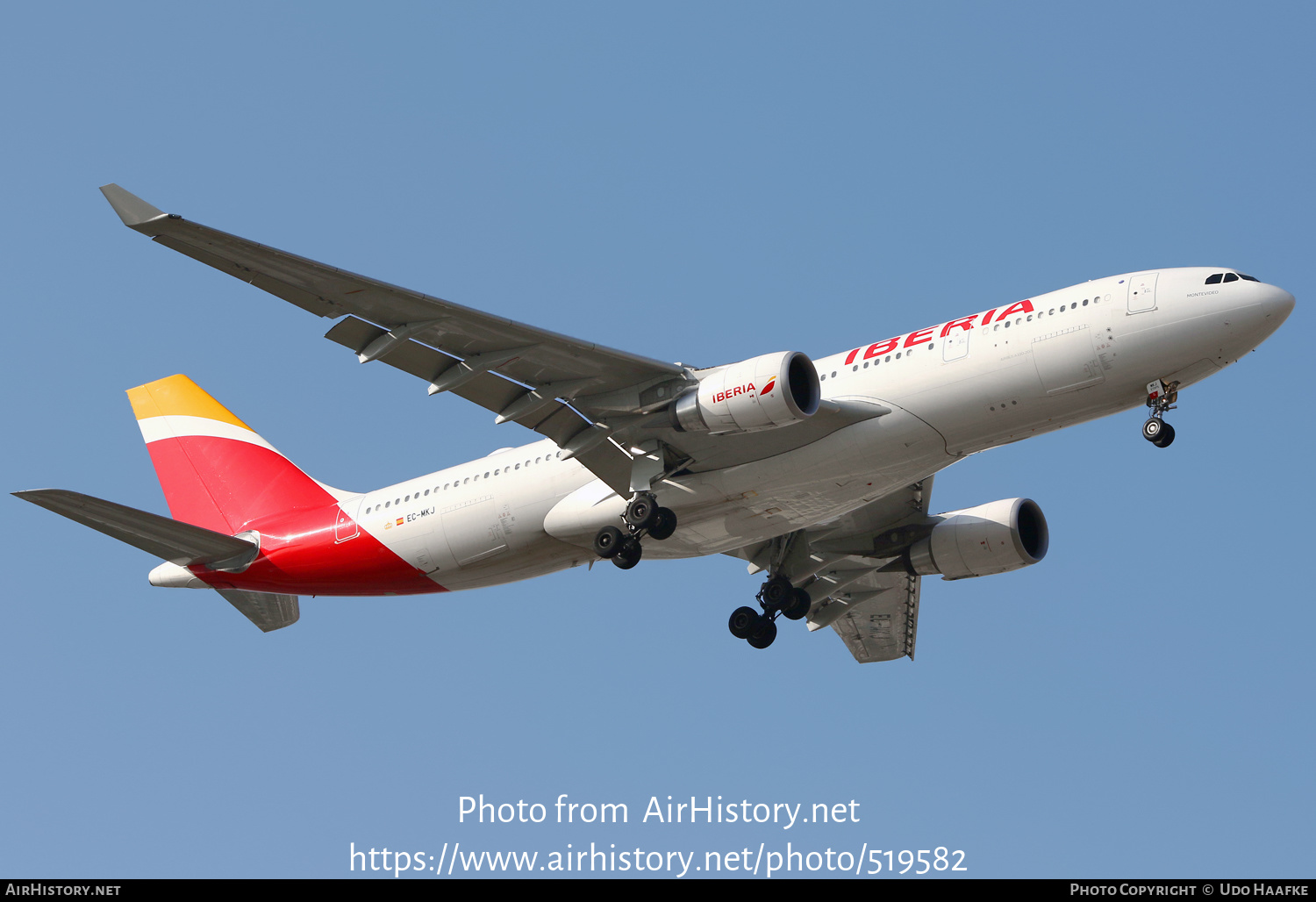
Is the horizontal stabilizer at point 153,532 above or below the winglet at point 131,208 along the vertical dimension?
below

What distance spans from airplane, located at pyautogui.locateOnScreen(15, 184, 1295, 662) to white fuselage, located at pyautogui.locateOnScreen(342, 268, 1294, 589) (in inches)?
1.6

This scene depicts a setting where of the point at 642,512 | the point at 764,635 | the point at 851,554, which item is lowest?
the point at 642,512

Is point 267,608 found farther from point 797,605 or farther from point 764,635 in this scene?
point 797,605

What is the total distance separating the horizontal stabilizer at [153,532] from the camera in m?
27.4

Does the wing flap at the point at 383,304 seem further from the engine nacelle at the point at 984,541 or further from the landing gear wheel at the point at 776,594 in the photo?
the engine nacelle at the point at 984,541

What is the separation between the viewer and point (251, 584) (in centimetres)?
3164

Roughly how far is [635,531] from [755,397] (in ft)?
13.1

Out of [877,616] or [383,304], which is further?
[877,616]

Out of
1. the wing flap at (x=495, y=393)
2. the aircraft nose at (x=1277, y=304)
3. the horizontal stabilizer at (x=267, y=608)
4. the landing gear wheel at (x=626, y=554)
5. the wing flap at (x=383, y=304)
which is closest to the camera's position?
the wing flap at (x=383, y=304)

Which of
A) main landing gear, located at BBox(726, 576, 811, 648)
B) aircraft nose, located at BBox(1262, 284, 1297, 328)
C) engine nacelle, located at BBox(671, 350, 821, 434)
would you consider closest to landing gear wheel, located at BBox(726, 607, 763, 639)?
main landing gear, located at BBox(726, 576, 811, 648)

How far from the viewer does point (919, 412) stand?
25672mm

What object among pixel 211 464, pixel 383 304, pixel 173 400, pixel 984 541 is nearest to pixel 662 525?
pixel 383 304

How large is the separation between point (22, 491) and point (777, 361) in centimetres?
1342

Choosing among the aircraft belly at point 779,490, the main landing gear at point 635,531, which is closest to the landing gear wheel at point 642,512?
the main landing gear at point 635,531
